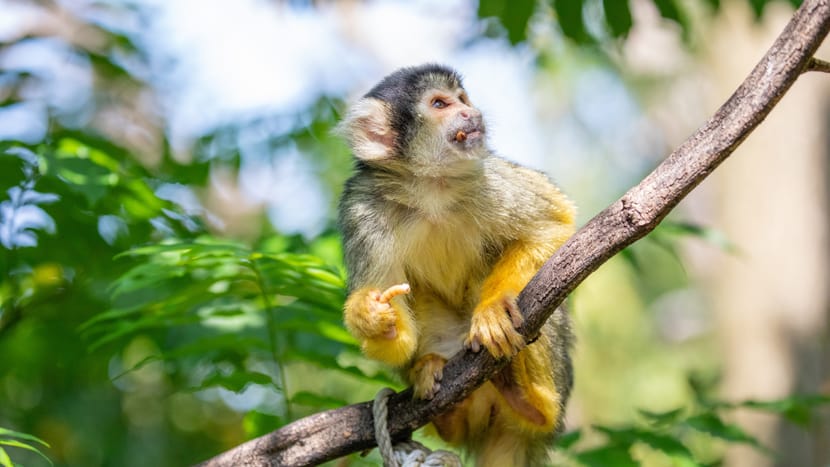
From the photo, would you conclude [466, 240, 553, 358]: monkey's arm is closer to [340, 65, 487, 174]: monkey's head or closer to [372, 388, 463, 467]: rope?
[372, 388, 463, 467]: rope

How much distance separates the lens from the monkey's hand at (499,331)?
3.15m

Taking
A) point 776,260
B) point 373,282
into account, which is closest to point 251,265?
point 373,282

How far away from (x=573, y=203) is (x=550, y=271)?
53.3 inches

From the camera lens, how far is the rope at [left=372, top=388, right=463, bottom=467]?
3119mm

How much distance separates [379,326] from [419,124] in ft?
3.76

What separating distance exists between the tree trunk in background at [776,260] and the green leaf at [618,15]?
397 centimetres

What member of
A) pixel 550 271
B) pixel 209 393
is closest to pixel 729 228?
pixel 209 393

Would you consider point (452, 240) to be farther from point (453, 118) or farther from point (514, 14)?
point (514, 14)

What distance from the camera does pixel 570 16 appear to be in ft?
16.2

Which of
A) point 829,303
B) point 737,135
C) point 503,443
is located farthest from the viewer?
point 829,303

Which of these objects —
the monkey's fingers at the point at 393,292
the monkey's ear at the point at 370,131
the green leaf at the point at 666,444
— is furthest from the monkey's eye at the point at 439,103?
the green leaf at the point at 666,444

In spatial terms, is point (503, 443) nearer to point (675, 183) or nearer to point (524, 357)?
point (524, 357)

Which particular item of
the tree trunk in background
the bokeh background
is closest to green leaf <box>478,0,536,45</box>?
the bokeh background

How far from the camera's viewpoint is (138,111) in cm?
963
